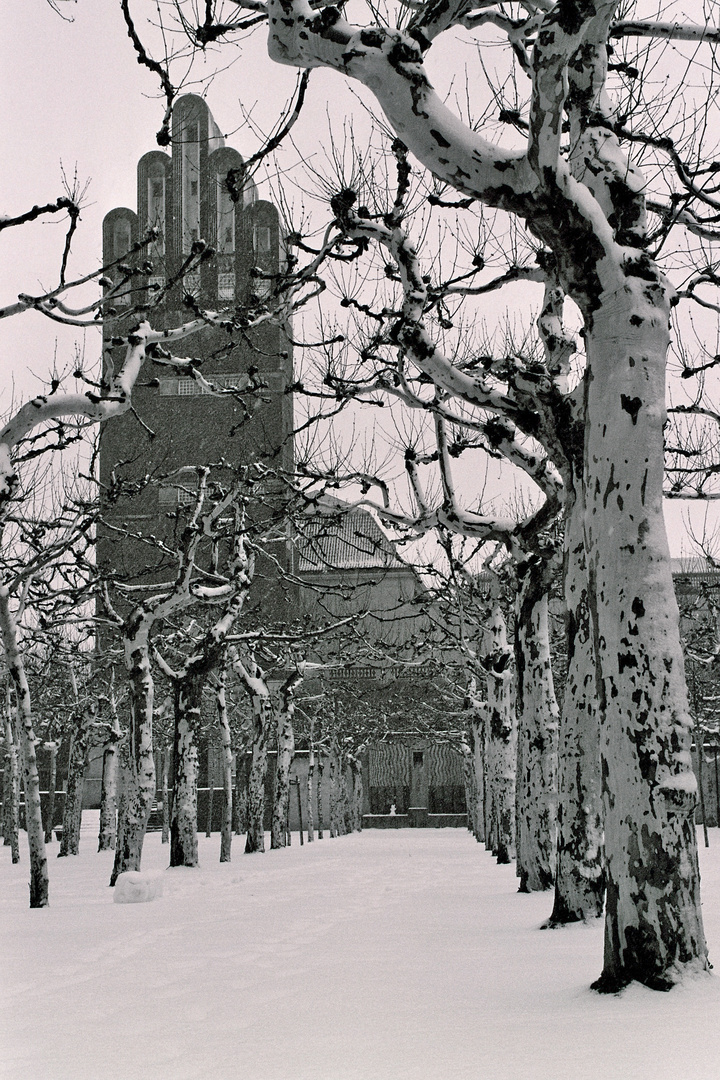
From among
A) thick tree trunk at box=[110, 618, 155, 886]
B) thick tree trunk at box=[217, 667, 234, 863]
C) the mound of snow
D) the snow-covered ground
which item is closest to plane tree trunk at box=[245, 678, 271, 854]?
thick tree trunk at box=[217, 667, 234, 863]

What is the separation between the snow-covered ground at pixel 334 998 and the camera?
13.7 feet

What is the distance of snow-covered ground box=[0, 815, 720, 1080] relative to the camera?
4.17 metres

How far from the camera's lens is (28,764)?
12.4 meters

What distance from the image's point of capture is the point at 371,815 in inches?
1967

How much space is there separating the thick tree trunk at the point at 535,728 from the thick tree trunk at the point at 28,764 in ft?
18.5

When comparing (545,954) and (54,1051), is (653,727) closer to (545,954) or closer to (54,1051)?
(545,954)

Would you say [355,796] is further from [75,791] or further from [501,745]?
[501,745]

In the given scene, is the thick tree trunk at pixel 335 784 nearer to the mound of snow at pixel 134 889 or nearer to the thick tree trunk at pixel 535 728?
the mound of snow at pixel 134 889

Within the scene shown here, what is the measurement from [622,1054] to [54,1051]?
254 cm

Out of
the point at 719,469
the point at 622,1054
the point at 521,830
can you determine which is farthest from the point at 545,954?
the point at 719,469

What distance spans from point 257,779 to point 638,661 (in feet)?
68.3

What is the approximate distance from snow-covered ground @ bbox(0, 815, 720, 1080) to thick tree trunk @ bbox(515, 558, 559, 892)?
546 mm

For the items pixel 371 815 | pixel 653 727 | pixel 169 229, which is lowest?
pixel 371 815

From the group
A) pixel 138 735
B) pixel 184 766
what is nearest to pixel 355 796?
pixel 184 766
